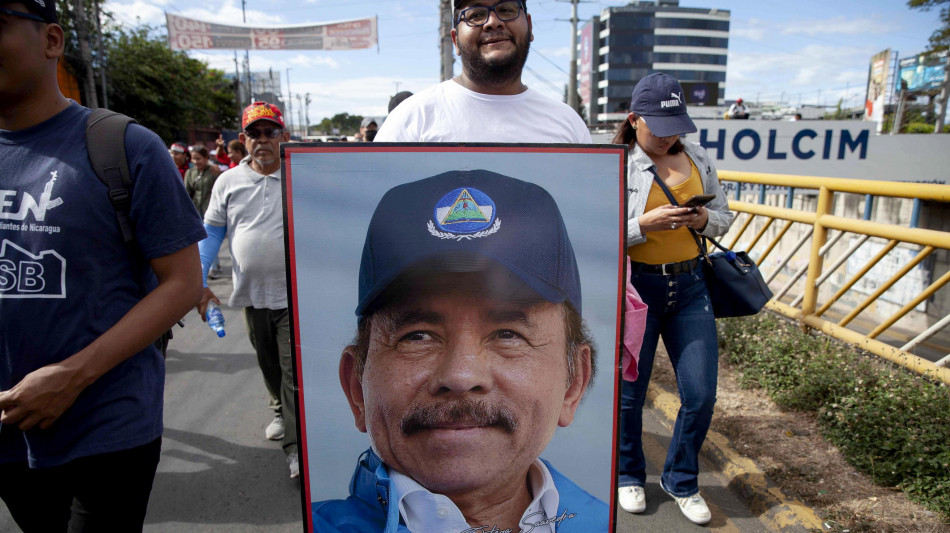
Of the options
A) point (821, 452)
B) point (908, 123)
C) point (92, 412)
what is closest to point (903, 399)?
point (821, 452)

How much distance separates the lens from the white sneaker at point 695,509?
282 cm

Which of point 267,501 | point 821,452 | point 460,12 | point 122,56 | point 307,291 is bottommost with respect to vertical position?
point 267,501

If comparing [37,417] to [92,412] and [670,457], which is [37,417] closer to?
[92,412]

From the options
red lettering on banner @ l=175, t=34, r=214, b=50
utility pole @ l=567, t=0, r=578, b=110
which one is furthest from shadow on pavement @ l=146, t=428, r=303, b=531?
utility pole @ l=567, t=0, r=578, b=110

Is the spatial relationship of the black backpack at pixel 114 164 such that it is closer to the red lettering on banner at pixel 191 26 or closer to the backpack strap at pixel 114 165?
the backpack strap at pixel 114 165

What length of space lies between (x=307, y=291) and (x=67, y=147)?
0.72 m

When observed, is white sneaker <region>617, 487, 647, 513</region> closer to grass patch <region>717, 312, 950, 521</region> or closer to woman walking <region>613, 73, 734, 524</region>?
woman walking <region>613, 73, 734, 524</region>

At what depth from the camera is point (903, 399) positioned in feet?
10.3

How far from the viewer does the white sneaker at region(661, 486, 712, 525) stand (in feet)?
9.25

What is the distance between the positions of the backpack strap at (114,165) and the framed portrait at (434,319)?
0.41 meters

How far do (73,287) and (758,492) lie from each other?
2.99m

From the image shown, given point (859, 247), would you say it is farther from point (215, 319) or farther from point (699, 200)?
point (215, 319)

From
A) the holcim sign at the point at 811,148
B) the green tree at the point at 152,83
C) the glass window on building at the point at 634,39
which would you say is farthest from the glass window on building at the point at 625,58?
the holcim sign at the point at 811,148

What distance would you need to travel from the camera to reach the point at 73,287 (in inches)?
60.3
